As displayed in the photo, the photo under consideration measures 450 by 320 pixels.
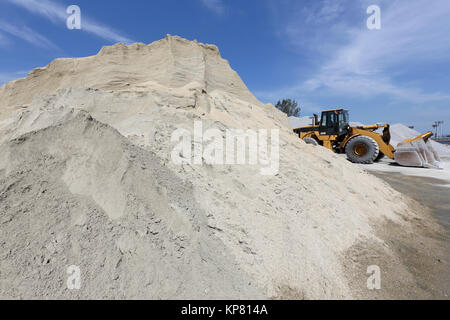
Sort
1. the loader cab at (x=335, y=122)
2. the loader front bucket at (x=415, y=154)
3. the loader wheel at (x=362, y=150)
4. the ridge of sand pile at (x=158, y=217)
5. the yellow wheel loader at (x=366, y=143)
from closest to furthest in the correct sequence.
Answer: the ridge of sand pile at (x=158, y=217) → the loader front bucket at (x=415, y=154) → the yellow wheel loader at (x=366, y=143) → the loader wheel at (x=362, y=150) → the loader cab at (x=335, y=122)

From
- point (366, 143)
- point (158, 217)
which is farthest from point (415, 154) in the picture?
point (158, 217)

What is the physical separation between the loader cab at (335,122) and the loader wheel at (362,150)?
80 cm

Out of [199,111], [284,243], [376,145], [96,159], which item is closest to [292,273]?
[284,243]

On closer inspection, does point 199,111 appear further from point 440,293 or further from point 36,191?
point 440,293

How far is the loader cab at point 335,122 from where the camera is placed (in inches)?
463

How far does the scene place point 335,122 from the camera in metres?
11.9

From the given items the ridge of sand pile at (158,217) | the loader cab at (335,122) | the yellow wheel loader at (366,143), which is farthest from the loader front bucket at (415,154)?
the ridge of sand pile at (158,217)

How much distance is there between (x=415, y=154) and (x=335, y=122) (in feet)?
13.0

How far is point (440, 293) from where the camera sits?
2.63 m

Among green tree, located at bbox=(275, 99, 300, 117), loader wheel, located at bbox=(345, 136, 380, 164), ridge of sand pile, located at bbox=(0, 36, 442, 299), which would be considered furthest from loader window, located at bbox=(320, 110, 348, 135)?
green tree, located at bbox=(275, 99, 300, 117)

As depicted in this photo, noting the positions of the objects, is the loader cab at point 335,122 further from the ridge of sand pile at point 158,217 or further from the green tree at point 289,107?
the green tree at point 289,107

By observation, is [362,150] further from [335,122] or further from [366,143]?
[335,122]

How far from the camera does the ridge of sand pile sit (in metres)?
2.11

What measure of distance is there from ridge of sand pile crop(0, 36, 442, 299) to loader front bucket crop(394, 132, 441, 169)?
7.97 m
